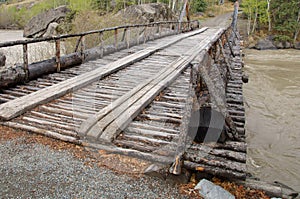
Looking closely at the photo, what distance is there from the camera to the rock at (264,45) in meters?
31.8

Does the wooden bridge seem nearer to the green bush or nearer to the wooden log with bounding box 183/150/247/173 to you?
the wooden log with bounding box 183/150/247/173

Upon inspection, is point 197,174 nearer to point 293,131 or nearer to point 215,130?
point 215,130

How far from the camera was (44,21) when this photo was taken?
29.3m

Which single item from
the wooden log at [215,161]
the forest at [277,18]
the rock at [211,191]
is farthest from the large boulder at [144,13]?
the rock at [211,191]

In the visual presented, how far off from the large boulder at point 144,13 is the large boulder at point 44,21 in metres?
8.04

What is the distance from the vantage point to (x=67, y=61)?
7.81m

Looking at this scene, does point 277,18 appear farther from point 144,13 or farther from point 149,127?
point 149,127

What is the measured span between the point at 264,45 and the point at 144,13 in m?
15.7

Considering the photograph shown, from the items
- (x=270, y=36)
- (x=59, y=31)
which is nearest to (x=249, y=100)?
(x=59, y=31)

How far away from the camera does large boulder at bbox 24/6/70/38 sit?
93.1 feet

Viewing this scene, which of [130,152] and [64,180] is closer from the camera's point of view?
[64,180]

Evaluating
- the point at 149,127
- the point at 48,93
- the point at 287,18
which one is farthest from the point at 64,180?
the point at 287,18

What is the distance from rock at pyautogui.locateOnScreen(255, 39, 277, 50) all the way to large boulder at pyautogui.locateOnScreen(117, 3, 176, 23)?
11.0m

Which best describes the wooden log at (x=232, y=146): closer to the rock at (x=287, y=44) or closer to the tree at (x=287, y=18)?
the rock at (x=287, y=44)
